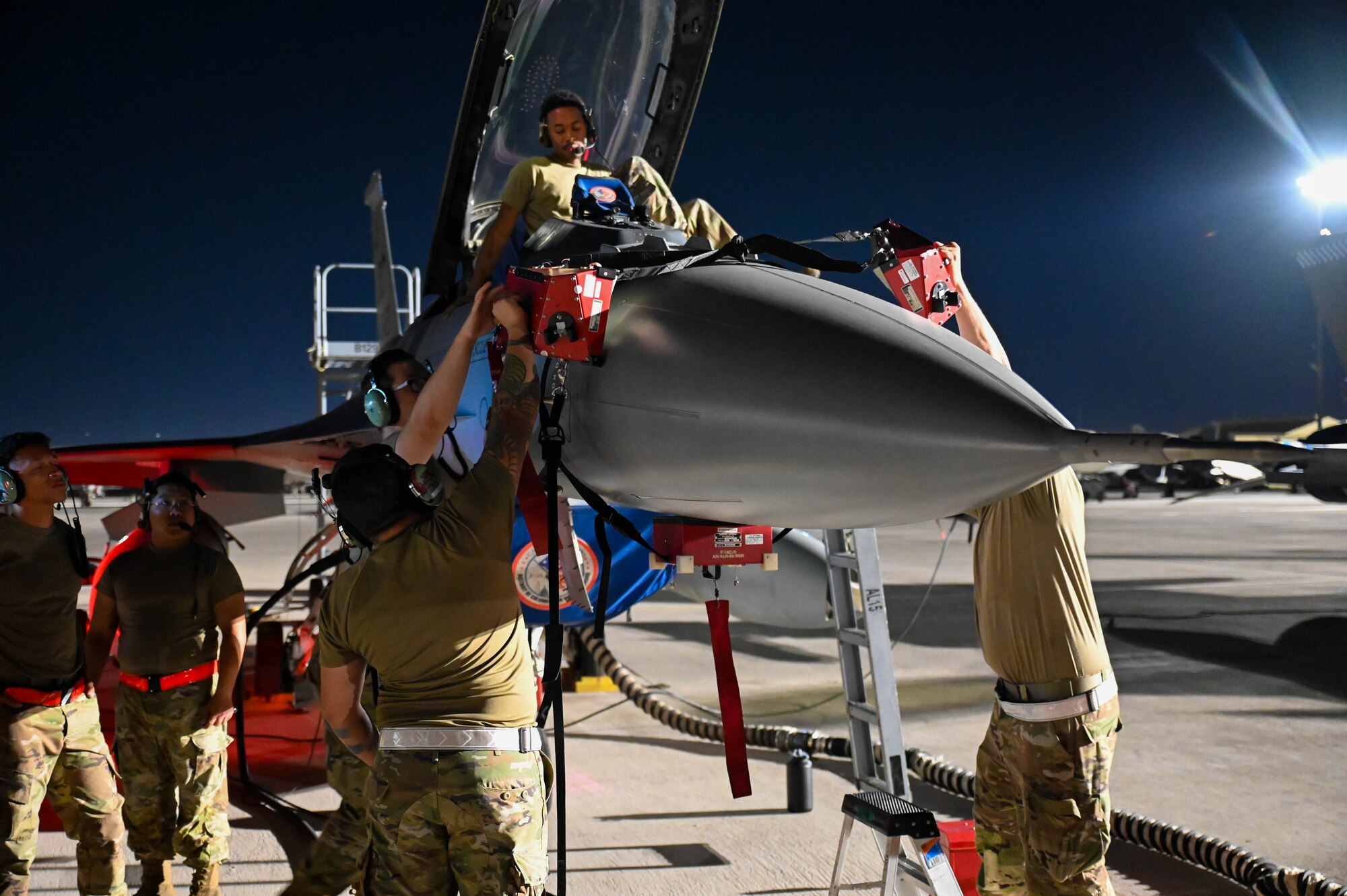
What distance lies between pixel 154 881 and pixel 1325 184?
22.9 m

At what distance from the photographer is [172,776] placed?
3.77 m

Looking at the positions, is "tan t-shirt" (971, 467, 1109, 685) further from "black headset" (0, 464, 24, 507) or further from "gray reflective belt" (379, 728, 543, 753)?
"black headset" (0, 464, 24, 507)

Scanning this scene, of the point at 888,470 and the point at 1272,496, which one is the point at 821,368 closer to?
the point at 888,470

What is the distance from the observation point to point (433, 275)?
391 cm

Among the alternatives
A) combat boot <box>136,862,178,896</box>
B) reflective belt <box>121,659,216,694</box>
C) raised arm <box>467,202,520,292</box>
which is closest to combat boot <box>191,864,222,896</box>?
combat boot <box>136,862,178,896</box>

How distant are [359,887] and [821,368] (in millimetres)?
1914

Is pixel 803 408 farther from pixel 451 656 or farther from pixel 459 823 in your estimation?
pixel 459 823

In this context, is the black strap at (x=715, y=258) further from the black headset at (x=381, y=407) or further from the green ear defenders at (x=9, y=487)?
the green ear defenders at (x=9, y=487)

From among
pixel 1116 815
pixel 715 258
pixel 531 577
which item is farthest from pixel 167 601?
pixel 1116 815

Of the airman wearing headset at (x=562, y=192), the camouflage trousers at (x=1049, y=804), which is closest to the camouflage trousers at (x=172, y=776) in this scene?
the airman wearing headset at (x=562, y=192)

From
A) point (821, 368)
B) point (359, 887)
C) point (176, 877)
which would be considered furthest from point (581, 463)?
point (176, 877)

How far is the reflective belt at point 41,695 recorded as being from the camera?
11.6 ft

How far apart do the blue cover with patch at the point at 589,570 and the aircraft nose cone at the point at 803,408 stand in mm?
1738

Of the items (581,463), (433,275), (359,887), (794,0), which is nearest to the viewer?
(581,463)
